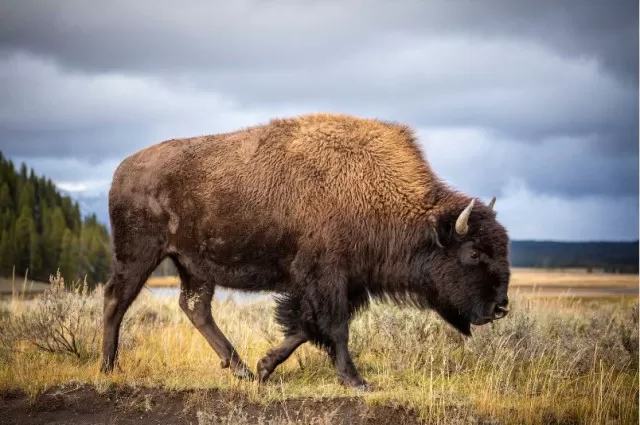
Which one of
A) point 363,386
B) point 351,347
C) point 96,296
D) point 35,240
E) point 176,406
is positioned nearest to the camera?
point 176,406

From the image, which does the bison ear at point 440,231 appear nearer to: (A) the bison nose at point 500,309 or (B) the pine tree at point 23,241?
(A) the bison nose at point 500,309

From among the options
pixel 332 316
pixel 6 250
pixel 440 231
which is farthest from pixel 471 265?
pixel 6 250

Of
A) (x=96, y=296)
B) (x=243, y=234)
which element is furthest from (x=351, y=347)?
(x=96, y=296)

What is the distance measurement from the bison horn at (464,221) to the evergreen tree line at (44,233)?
15.8 meters

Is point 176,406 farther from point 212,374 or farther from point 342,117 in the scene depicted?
point 342,117

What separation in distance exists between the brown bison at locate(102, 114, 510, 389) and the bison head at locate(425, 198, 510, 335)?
10 mm

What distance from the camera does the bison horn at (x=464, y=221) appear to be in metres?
6.59

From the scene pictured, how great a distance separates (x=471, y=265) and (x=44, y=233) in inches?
967

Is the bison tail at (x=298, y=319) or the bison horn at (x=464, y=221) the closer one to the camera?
the bison horn at (x=464, y=221)

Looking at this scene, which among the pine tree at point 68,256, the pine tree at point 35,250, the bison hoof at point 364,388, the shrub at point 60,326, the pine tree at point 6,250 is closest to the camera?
the bison hoof at point 364,388

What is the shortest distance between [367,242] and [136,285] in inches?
102

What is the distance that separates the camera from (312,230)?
6.88 meters

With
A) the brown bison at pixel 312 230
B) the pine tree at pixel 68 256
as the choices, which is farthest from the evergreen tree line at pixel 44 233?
the brown bison at pixel 312 230

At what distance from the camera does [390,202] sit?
7012 millimetres
